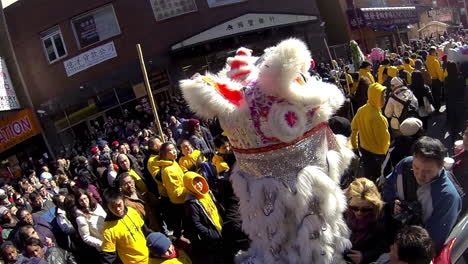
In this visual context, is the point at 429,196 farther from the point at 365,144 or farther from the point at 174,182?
the point at 174,182

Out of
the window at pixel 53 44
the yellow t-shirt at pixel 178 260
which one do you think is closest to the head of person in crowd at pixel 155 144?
the yellow t-shirt at pixel 178 260

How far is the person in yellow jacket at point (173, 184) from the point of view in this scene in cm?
455

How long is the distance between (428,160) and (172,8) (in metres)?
17.3

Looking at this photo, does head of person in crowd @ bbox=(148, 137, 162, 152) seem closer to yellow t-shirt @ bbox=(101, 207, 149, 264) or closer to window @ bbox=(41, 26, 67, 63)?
yellow t-shirt @ bbox=(101, 207, 149, 264)

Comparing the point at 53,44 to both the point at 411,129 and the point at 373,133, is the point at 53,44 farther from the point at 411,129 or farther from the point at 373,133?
the point at 411,129

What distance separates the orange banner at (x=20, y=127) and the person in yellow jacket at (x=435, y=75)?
1647 centimetres

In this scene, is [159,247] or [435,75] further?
[435,75]

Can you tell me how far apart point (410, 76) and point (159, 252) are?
722 cm

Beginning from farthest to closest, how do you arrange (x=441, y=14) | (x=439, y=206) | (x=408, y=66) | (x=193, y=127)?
1. (x=441, y=14)
2. (x=408, y=66)
3. (x=193, y=127)
4. (x=439, y=206)

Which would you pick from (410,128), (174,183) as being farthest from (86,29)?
(410,128)

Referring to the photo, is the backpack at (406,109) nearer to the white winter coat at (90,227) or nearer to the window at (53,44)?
the white winter coat at (90,227)

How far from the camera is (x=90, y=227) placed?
4.71 metres

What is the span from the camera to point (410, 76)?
887 cm

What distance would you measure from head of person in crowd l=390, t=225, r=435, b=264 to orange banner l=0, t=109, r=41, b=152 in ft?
62.8
